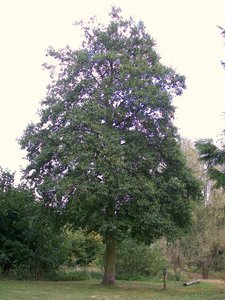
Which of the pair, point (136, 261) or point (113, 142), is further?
point (136, 261)

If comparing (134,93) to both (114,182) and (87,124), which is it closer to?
(87,124)

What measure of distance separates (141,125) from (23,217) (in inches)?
366

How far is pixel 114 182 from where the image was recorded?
20.5m

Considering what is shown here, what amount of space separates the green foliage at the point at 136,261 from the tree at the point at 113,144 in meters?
6.30

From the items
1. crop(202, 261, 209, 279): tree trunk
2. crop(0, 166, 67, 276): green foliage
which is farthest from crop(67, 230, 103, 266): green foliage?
crop(202, 261, 209, 279): tree trunk

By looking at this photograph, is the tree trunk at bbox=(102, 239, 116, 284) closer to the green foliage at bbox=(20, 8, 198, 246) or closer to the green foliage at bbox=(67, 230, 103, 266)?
the green foliage at bbox=(20, 8, 198, 246)

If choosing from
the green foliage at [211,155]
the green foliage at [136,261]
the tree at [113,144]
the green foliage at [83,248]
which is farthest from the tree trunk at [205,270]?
the green foliage at [211,155]

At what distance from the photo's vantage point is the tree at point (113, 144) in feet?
68.4

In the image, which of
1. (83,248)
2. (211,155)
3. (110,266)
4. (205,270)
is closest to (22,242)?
(110,266)

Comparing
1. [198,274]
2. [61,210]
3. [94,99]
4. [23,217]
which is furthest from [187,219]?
[198,274]

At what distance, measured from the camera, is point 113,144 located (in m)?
21.2

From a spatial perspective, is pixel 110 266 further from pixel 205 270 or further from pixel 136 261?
pixel 205 270

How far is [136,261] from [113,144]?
38.8 ft

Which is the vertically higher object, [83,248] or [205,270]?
[83,248]
